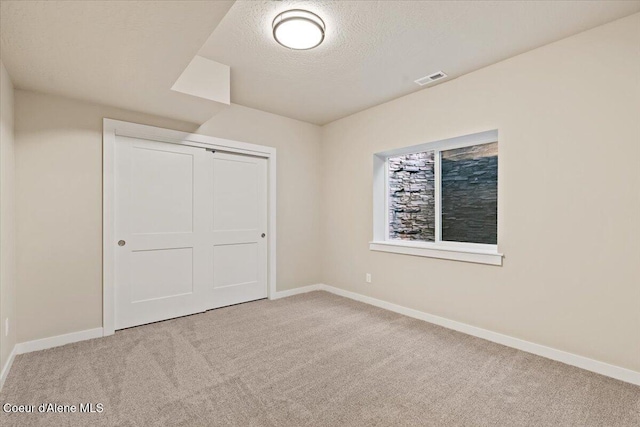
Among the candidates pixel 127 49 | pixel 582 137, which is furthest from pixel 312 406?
pixel 582 137

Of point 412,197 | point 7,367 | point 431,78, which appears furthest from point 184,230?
point 431,78

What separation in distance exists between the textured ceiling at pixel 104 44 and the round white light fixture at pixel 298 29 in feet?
1.88

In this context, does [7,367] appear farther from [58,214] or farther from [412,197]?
[412,197]

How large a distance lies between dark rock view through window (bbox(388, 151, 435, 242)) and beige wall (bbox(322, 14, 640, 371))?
440mm

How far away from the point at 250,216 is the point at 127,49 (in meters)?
2.39

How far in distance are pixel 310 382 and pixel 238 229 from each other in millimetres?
2311

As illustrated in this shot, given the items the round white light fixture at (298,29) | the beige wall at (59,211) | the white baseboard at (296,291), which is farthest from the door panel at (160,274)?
the round white light fixture at (298,29)

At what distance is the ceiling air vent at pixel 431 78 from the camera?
9.95ft

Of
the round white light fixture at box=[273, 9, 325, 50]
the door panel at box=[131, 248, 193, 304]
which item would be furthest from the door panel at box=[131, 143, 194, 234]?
the round white light fixture at box=[273, 9, 325, 50]

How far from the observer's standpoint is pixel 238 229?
397cm

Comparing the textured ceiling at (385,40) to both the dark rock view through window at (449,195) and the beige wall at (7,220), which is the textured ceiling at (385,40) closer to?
the dark rock view through window at (449,195)

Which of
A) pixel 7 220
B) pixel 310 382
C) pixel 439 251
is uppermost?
pixel 7 220

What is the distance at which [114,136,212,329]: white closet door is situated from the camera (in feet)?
10.3

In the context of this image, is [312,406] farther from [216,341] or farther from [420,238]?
[420,238]
